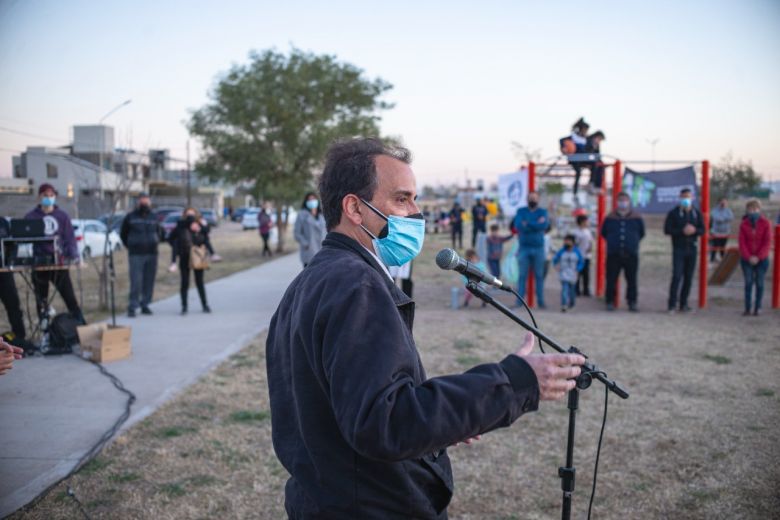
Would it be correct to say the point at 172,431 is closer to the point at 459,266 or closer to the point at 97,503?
the point at 97,503

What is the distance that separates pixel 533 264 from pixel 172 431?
8.06 meters

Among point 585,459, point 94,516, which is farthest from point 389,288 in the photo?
point 585,459

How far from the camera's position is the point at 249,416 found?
5.85 metres

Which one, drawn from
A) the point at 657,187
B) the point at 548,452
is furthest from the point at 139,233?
the point at 657,187

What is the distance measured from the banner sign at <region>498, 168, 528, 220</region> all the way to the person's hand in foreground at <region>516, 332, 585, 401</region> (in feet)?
34.6

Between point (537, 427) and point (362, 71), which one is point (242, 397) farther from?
point (362, 71)

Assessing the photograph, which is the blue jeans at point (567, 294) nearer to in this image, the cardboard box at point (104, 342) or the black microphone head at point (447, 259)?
the cardboard box at point (104, 342)

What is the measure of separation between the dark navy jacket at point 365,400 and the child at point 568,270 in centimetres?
1022

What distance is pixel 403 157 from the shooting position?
2.12 meters

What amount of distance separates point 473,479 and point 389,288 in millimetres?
3216

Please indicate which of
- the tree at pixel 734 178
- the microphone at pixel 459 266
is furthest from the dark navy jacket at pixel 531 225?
the tree at pixel 734 178

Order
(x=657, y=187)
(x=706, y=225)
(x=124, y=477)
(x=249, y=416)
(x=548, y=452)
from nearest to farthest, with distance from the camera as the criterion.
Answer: (x=124, y=477) → (x=548, y=452) → (x=249, y=416) → (x=706, y=225) → (x=657, y=187)

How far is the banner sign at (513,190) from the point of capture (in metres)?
12.1

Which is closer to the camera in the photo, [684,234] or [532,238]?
[684,234]
